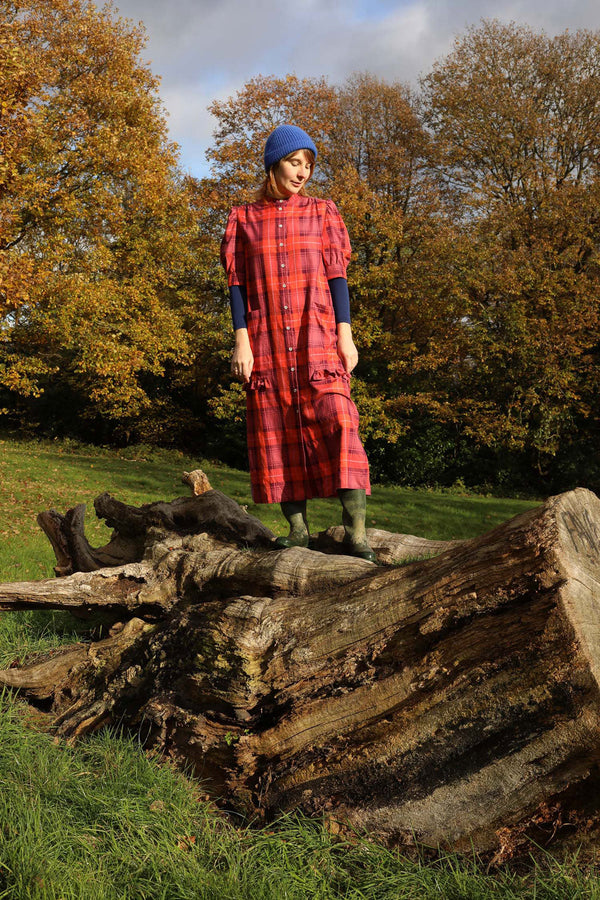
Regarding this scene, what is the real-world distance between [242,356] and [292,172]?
3.96ft

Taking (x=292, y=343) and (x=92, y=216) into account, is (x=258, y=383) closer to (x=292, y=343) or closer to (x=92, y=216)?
(x=292, y=343)

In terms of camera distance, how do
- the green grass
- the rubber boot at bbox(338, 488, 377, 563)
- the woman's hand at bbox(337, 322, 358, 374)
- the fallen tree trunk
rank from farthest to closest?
the green grass
the woman's hand at bbox(337, 322, 358, 374)
the rubber boot at bbox(338, 488, 377, 563)
the fallen tree trunk

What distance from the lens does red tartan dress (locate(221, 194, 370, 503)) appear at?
14.8ft

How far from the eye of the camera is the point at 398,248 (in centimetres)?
2325

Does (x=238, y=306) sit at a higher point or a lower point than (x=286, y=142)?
lower

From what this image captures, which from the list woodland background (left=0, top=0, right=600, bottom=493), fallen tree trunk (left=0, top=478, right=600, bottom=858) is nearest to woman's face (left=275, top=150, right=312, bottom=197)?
fallen tree trunk (left=0, top=478, right=600, bottom=858)

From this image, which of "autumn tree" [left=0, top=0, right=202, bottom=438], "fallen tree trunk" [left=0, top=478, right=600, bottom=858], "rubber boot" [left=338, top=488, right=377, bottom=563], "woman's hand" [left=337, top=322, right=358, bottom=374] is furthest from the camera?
"autumn tree" [left=0, top=0, right=202, bottom=438]

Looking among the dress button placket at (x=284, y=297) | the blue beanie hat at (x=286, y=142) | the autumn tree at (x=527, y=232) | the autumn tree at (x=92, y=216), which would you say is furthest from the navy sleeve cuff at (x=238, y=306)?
the autumn tree at (x=527, y=232)

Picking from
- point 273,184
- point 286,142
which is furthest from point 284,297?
point 286,142

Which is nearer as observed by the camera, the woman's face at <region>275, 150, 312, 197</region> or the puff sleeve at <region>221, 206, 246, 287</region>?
the woman's face at <region>275, 150, 312, 197</region>

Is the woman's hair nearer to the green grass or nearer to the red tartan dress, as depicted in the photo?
the red tartan dress

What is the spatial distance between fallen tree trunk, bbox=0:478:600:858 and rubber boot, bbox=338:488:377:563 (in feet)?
1.56

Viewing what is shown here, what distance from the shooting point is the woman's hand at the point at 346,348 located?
461cm

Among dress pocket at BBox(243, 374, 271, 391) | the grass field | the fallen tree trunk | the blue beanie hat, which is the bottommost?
the grass field
